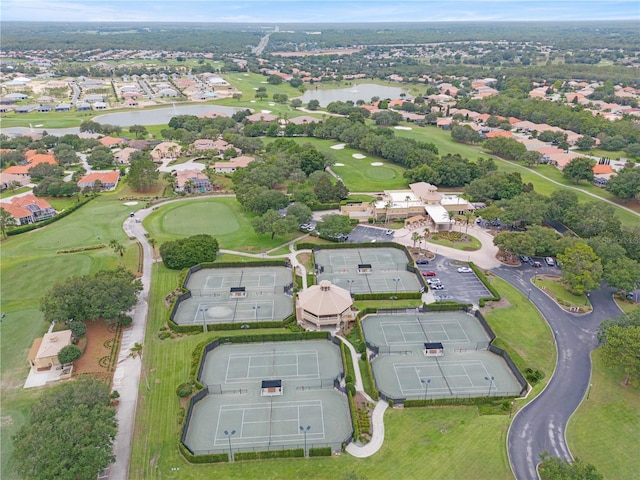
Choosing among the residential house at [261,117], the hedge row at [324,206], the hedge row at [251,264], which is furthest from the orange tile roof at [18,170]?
the hedge row at [324,206]

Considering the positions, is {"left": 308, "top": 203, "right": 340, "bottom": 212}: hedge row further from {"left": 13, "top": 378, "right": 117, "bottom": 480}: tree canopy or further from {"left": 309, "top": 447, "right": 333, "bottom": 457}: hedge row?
{"left": 13, "top": 378, "right": 117, "bottom": 480}: tree canopy

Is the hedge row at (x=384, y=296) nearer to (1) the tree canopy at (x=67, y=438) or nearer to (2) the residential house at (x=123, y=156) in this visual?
(1) the tree canopy at (x=67, y=438)

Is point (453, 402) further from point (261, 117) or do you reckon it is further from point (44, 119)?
point (44, 119)

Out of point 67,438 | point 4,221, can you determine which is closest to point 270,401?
point 67,438

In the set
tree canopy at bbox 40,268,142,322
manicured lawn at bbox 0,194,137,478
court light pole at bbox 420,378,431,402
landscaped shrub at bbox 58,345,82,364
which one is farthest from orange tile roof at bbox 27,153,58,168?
court light pole at bbox 420,378,431,402

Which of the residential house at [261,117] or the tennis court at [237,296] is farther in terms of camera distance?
the residential house at [261,117]

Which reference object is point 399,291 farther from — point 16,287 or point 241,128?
point 241,128
